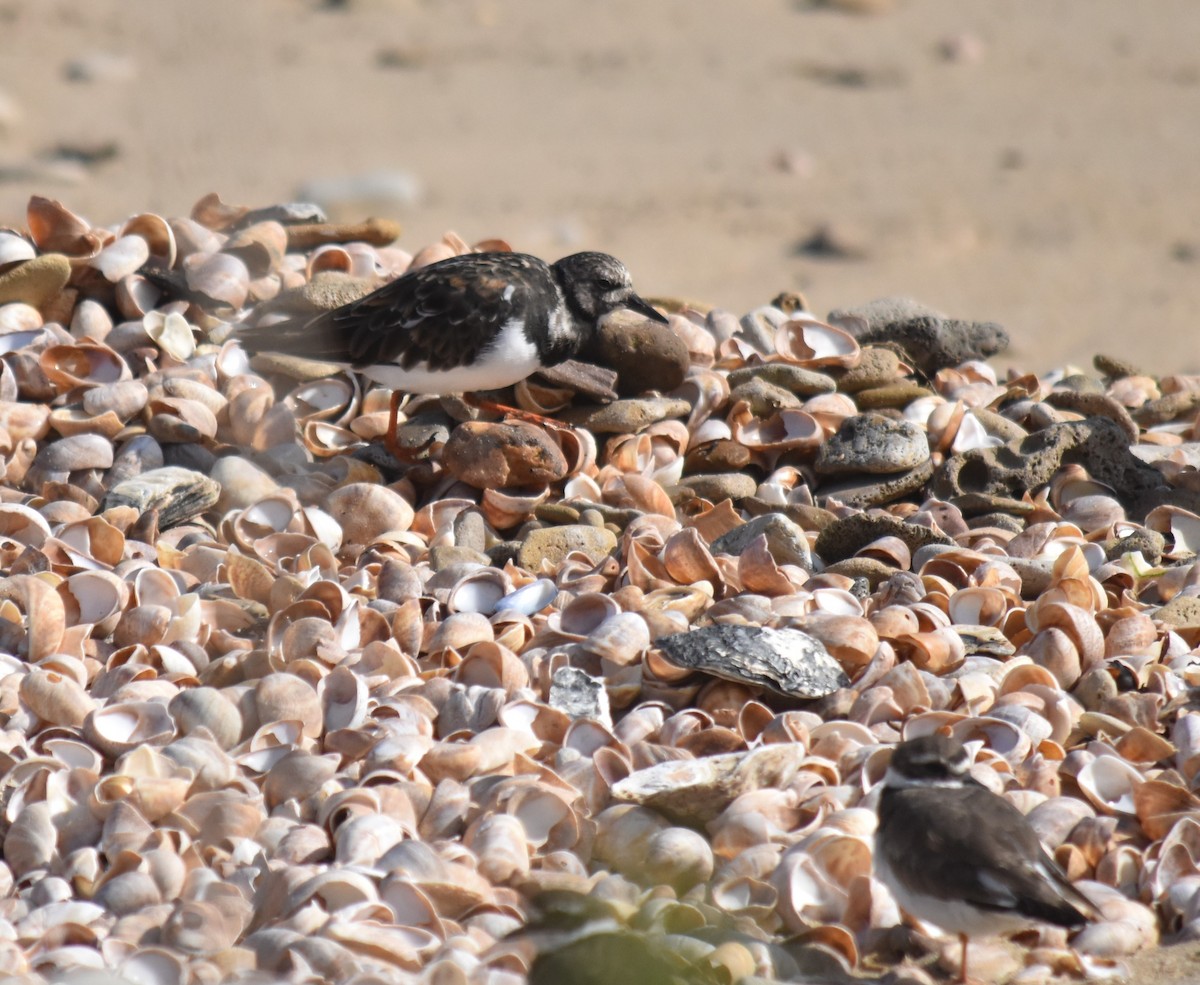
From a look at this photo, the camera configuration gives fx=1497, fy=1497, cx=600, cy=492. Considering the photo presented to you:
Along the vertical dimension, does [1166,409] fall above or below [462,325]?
below

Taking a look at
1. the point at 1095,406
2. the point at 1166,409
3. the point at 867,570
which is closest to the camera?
the point at 867,570

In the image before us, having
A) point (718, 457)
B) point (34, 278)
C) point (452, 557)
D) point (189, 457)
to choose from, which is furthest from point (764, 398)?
point (34, 278)

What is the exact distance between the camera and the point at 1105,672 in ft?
12.6

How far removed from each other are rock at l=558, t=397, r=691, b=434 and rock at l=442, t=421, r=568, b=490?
0.35 metres

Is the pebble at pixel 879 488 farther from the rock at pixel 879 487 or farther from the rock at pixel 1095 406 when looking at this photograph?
the rock at pixel 1095 406

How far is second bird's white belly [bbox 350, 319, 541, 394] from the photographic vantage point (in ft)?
17.1

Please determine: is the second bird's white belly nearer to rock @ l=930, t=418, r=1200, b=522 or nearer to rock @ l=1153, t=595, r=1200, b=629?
rock @ l=930, t=418, r=1200, b=522

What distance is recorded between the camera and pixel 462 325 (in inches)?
205

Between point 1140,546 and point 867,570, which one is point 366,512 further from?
point 1140,546

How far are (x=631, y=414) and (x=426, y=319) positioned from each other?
2.59 feet

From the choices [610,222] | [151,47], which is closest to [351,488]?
[151,47]

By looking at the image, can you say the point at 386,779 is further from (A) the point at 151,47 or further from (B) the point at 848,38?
(B) the point at 848,38

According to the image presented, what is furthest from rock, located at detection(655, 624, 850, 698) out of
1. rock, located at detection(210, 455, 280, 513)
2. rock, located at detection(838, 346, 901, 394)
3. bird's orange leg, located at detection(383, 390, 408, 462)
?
rock, located at detection(838, 346, 901, 394)

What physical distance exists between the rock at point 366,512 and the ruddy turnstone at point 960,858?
7.16ft
